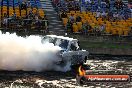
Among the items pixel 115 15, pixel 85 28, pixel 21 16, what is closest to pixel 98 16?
pixel 115 15

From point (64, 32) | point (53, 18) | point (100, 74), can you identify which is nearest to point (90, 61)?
point (64, 32)

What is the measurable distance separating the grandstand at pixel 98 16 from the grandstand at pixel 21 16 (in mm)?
2439

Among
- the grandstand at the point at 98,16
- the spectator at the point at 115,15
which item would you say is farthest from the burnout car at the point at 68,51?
the spectator at the point at 115,15

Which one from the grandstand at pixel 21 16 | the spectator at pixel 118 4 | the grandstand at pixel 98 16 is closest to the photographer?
the grandstand at pixel 21 16

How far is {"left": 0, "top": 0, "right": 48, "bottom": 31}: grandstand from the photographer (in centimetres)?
3306

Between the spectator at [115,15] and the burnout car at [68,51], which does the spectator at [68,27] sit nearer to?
the spectator at [115,15]

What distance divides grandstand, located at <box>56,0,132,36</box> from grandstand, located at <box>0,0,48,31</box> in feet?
8.00

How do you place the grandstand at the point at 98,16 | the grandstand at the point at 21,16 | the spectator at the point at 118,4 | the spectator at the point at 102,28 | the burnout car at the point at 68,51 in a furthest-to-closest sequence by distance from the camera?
the spectator at the point at 118,4
the spectator at the point at 102,28
the grandstand at the point at 98,16
the grandstand at the point at 21,16
the burnout car at the point at 68,51

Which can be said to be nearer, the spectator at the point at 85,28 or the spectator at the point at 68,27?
the spectator at the point at 68,27

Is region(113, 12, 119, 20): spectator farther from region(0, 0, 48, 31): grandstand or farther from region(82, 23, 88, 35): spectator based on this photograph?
region(0, 0, 48, 31): grandstand

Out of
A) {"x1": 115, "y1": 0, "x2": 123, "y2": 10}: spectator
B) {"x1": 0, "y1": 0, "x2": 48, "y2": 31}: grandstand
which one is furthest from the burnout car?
{"x1": 115, "y1": 0, "x2": 123, "y2": 10}: spectator

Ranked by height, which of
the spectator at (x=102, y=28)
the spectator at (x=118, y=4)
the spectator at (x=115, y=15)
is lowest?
the spectator at (x=102, y=28)

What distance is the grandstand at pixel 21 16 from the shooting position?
3306 centimetres

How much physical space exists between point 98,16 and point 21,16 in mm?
8559
